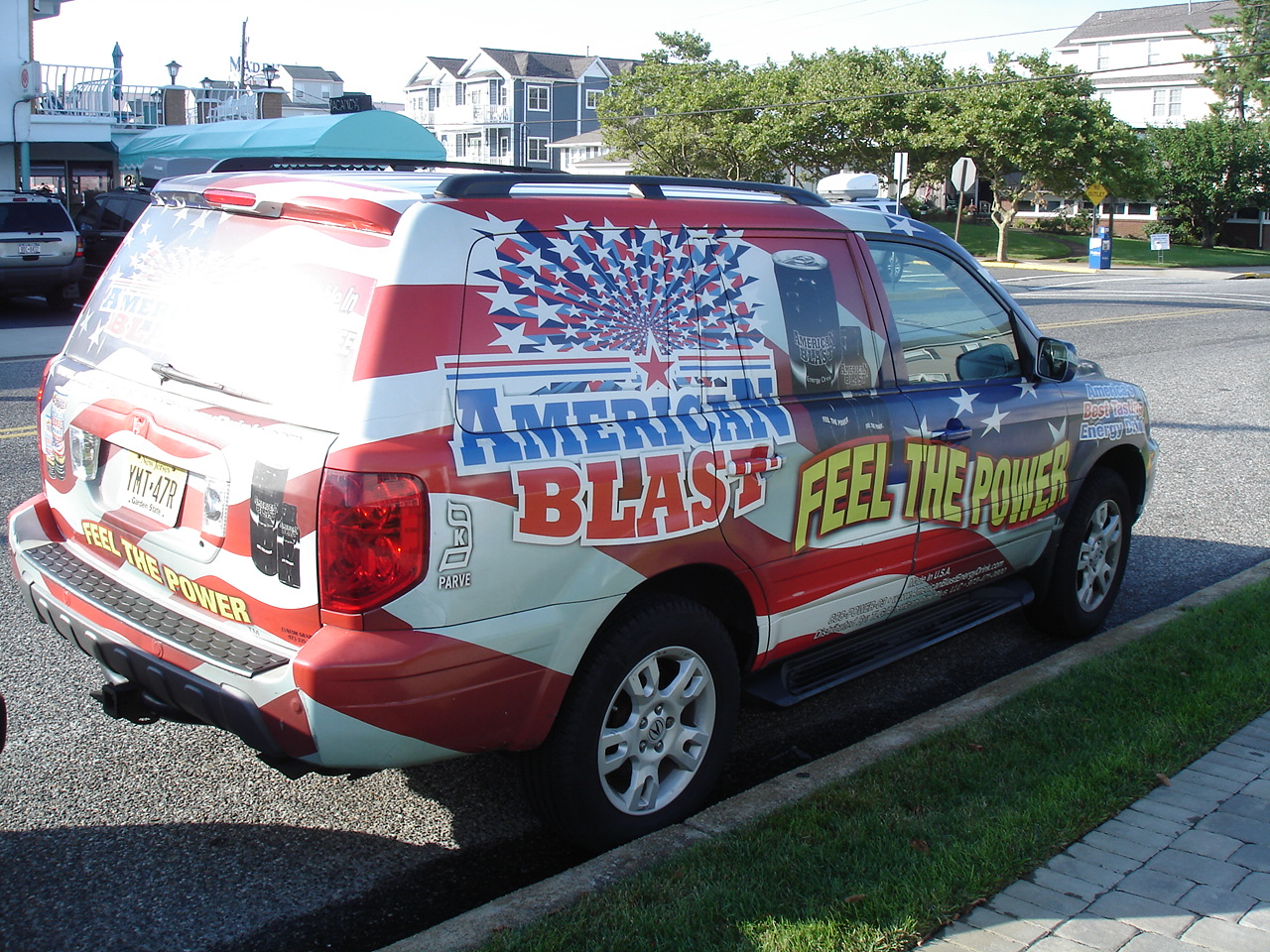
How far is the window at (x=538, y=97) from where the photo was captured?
260 ft

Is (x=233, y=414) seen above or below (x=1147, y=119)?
below

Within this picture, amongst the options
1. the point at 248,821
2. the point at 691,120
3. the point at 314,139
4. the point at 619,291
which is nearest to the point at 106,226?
the point at 314,139

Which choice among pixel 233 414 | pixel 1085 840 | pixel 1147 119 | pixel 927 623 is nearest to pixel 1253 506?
pixel 927 623

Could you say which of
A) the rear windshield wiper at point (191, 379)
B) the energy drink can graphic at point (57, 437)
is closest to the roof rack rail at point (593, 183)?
the rear windshield wiper at point (191, 379)

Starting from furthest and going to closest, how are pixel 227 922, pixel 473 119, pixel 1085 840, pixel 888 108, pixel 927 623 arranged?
1. pixel 473 119
2. pixel 888 108
3. pixel 927 623
4. pixel 1085 840
5. pixel 227 922

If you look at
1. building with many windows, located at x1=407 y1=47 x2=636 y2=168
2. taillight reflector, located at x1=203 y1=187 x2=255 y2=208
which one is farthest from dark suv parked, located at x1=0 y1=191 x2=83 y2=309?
building with many windows, located at x1=407 y1=47 x2=636 y2=168

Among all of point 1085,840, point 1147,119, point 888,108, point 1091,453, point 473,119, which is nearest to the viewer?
point 1085,840

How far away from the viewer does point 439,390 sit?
9.62 feet

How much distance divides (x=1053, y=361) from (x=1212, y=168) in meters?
57.2

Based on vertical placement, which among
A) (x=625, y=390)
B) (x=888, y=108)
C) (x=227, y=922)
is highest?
(x=888, y=108)

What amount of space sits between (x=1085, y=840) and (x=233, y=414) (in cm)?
271

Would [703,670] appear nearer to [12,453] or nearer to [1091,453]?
[1091,453]

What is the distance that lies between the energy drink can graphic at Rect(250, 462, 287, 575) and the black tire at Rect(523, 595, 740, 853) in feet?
2.91

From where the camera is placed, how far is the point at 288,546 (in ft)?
A: 9.55
